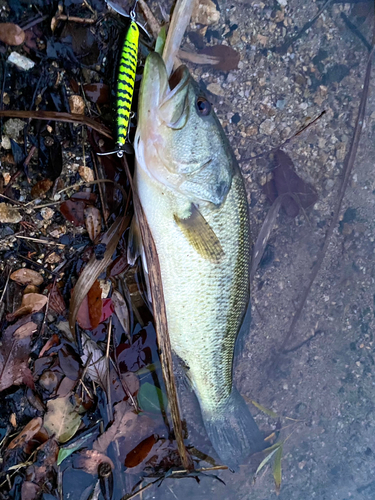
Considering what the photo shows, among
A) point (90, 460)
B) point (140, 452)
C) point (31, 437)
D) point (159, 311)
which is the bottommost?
point (140, 452)

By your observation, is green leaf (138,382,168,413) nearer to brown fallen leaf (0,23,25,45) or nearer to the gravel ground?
the gravel ground

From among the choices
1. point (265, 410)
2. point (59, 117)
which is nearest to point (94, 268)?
point (59, 117)

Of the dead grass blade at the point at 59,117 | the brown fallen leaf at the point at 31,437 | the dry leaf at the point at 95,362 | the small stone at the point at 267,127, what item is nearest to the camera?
the dead grass blade at the point at 59,117

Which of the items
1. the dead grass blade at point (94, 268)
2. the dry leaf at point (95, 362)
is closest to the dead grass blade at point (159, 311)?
the dead grass blade at point (94, 268)

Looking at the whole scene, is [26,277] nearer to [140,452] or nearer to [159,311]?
[159,311]

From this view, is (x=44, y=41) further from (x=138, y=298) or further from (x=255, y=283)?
(x=255, y=283)

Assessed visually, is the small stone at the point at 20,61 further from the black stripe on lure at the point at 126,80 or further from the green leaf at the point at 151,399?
the green leaf at the point at 151,399

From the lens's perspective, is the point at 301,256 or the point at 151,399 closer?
the point at 151,399
